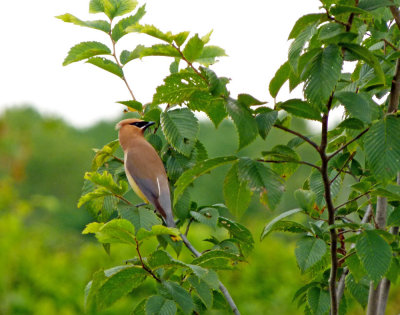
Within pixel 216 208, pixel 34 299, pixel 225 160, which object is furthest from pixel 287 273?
pixel 225 160

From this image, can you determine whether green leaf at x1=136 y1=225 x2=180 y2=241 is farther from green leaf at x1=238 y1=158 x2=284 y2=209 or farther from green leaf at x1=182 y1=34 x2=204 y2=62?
green leaf at x1=182 y1=34 x2=204 y2=62

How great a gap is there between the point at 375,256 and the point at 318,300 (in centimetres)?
38

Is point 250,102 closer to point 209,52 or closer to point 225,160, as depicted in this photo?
point 225,160

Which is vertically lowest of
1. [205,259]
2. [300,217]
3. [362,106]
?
[205,259]

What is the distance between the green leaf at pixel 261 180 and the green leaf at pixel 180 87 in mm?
219

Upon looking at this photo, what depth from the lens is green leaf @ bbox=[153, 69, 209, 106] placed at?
161cm

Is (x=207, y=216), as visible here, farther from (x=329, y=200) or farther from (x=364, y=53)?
(x=364, y=53)

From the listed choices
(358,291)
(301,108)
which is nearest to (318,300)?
(358,291)

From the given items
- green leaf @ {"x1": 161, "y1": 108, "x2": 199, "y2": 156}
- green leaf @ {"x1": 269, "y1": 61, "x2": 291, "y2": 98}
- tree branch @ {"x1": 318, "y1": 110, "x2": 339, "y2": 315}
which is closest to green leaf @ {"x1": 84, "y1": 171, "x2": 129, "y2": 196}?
green leaf @ {"x1": 161, "y1": 108, "x2": 199, "y2": 156}

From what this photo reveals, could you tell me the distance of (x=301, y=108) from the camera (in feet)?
5.07

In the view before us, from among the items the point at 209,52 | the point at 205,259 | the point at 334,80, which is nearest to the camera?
the point at 334,80

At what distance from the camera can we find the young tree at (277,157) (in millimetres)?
1503

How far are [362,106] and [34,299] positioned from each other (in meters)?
5.95

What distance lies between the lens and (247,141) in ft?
4.92
